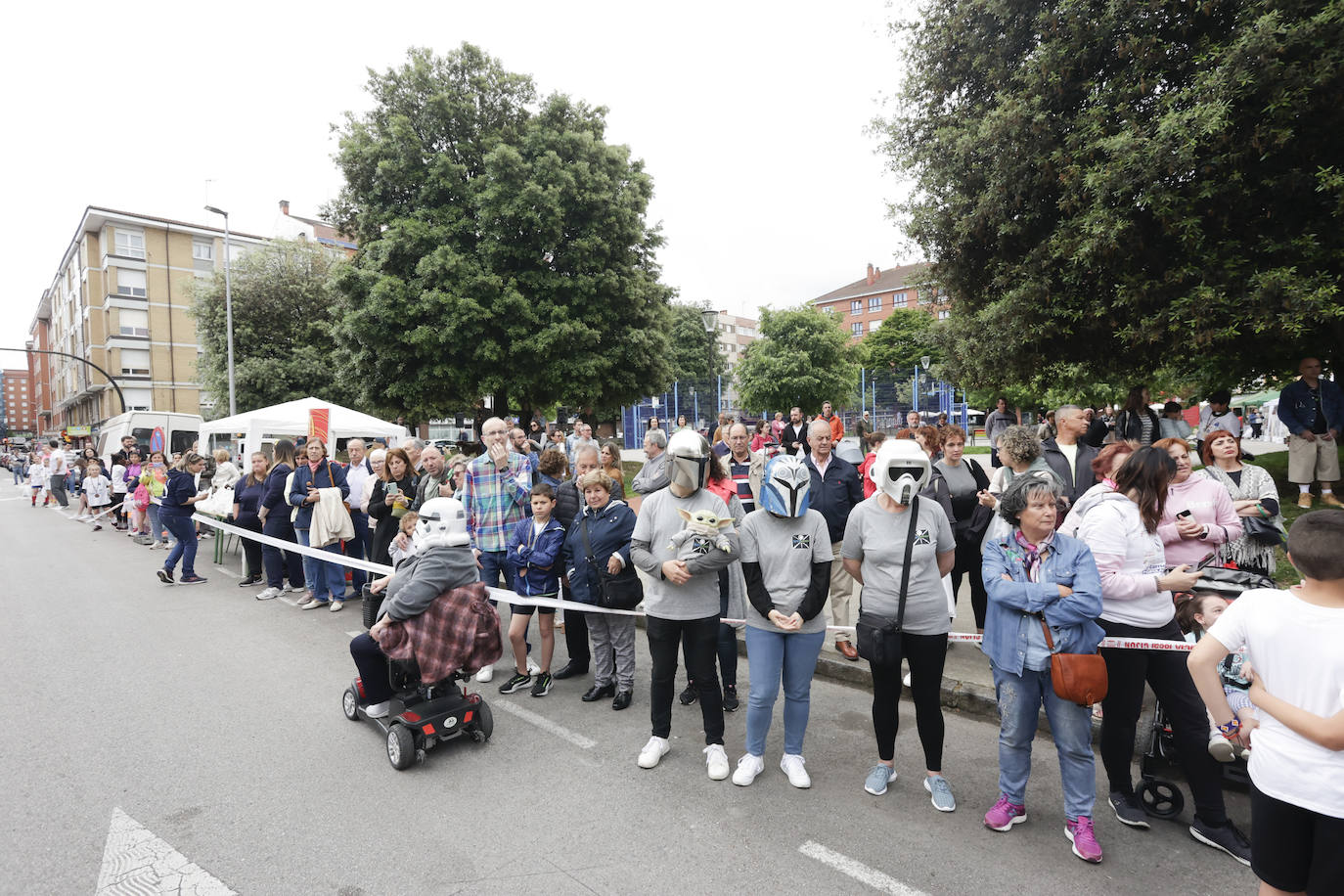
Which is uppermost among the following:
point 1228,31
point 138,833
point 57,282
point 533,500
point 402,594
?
point 57,282

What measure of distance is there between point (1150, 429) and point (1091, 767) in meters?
7.47

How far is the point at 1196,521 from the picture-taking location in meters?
3.74

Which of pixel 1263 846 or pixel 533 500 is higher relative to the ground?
pixel 533 500

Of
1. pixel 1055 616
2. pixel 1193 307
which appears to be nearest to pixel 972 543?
pixel 1055 616

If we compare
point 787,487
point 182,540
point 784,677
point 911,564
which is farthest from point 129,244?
point 911,564

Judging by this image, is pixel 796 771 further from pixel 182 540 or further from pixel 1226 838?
pixel 182 540

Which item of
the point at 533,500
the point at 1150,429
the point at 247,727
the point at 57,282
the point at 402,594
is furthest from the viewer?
the point at 57,282

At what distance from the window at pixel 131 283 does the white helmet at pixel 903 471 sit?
6103 centimetres

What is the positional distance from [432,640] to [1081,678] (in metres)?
3.48

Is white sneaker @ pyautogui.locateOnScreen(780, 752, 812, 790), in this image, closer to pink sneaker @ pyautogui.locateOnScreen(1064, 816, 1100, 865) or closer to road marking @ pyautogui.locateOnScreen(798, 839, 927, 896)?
road marking @ pyautogui.locateOnScreen(798, 839, 927, 896)

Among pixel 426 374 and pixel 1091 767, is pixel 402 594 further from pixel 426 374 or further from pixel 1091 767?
pixel 426 374

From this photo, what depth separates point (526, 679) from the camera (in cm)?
548

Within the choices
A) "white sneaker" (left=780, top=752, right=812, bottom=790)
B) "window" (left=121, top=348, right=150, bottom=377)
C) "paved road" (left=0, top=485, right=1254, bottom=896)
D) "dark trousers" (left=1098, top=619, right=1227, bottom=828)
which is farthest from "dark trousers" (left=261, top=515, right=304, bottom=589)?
"window" (left=121, top=348, right=150, bottom=377)

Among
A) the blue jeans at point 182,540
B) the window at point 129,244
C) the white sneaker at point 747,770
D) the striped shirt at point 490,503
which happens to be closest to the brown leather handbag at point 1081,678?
the white sneaker at point 747,770
